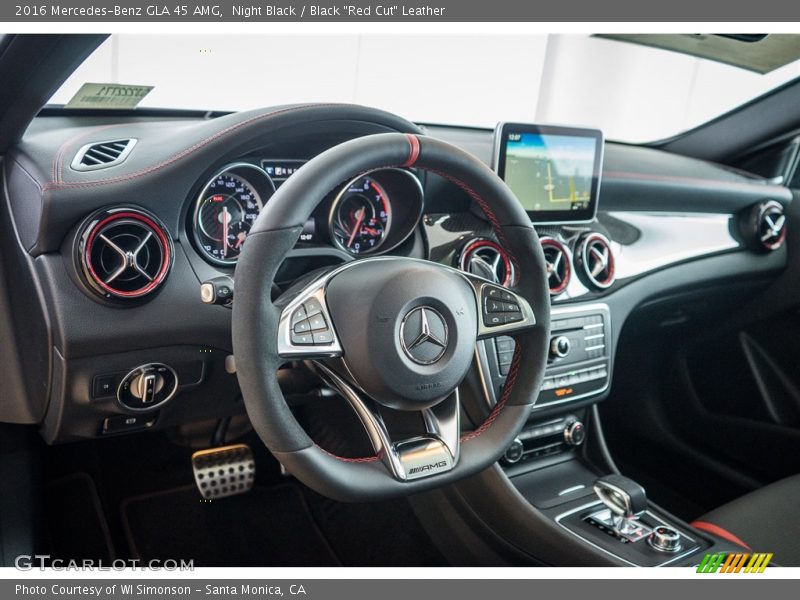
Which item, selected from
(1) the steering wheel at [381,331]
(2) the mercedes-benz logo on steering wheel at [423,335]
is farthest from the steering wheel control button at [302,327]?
(2) the mercedes-benz logo on steering wheel at [423,335]

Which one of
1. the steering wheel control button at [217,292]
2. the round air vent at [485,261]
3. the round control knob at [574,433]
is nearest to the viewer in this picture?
the steering wheel control button at [217,292]

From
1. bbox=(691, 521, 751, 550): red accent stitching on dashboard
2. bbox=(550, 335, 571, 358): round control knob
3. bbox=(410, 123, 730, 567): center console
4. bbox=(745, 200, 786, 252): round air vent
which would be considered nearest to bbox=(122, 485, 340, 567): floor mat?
bbox=(410, 123, 730, 567): center console

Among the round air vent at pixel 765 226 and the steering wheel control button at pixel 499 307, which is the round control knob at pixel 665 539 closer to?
the steering wheel control button at pixel 499 307

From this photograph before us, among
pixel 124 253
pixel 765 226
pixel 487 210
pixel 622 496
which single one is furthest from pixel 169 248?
pixel 765 226

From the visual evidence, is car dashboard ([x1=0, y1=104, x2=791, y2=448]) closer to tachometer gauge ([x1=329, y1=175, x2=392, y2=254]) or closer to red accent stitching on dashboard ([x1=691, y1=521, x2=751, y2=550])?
tachometer gauge ([x1=329, y1=175, x2=392, y2=254])

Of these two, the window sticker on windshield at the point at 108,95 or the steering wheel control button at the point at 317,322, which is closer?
the steering wheel control button at the point at 317,322

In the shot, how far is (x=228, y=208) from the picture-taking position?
135 centimetres

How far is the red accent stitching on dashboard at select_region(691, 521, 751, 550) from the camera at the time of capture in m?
1.50

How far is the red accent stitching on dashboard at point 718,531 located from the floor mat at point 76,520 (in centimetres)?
137

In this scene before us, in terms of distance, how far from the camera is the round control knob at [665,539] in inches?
58.7

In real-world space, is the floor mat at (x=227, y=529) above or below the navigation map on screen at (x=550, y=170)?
below

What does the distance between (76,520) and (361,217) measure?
1052 mm

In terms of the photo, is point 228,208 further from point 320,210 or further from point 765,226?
point 765,226

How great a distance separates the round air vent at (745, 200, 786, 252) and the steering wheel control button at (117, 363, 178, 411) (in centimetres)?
181
